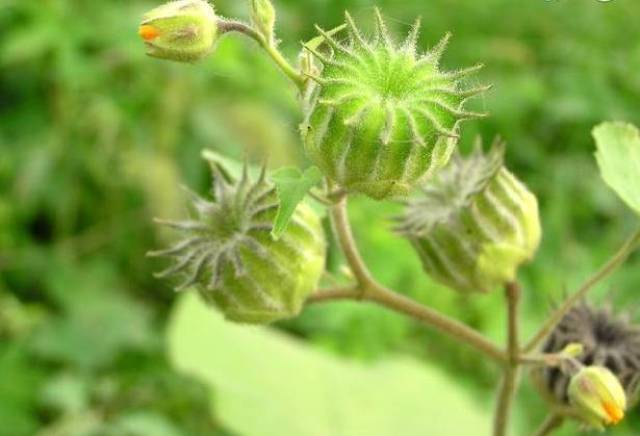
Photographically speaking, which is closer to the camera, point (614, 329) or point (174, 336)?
point (614, 329)

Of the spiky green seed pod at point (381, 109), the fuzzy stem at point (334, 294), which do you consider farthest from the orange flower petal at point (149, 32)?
the fuzzy stem at point (334, 294)

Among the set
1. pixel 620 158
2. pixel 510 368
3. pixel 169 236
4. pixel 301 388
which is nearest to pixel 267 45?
pixel 620 158

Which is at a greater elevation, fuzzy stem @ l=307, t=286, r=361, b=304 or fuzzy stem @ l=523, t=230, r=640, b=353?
fuzzy stem @ l=523, t=230, r=640, b=353

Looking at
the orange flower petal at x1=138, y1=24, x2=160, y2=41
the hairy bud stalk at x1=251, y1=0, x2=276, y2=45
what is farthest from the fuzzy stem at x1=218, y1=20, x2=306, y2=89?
the orange flower petal at x1=138, y1=24, x2=160, y2=41

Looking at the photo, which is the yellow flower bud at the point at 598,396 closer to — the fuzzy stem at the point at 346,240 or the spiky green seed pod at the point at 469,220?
the spiky green seed pod at the point at 469,220

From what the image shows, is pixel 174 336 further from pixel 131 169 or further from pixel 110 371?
pixel 131 169

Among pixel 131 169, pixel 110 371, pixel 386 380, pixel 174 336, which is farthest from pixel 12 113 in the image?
pixel 386 380

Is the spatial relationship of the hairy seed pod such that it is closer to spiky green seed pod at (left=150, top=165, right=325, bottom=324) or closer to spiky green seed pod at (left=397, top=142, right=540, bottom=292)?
spiky green seed pod at (left=397, top=142, right=540, bottom=292)

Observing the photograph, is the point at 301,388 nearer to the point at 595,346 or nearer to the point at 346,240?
the point at 595,346
